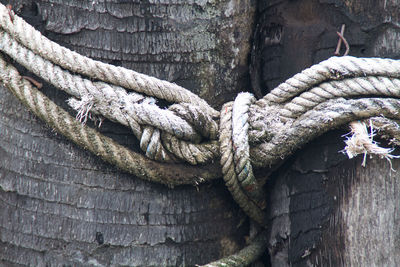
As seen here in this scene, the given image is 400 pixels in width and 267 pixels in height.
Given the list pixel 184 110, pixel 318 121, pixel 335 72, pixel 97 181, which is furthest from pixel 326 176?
pixel 97 181

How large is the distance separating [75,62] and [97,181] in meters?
0.27

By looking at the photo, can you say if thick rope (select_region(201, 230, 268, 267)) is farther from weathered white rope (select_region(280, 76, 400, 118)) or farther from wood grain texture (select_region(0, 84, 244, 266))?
weathered white rope (select_region(280, 76, 400, 118))

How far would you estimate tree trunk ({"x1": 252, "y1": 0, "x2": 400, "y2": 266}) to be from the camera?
3.68 feet

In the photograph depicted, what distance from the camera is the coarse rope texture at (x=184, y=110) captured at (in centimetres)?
117

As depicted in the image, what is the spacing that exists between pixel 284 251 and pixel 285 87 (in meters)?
0.38

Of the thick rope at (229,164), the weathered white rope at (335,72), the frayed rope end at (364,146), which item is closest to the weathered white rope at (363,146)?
the frayed rope end at (364,146)

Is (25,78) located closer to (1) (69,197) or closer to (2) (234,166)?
(1) (69,197)

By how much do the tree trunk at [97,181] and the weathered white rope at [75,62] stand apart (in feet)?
0.11

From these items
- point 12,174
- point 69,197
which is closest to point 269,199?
point 69,197

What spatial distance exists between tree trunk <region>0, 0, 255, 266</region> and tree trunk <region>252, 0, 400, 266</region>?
0.63 feet

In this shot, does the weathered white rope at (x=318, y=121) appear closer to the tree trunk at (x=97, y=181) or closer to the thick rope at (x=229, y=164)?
the thick rope at (x=229, y=164)

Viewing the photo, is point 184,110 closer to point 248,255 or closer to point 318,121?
point 318,121

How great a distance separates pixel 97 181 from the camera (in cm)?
121

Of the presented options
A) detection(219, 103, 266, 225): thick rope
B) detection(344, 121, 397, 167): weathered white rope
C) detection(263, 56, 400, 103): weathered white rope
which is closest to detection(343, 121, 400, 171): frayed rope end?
detection(344, 121, 397, 167): weathered white rope
